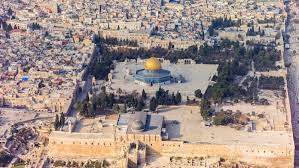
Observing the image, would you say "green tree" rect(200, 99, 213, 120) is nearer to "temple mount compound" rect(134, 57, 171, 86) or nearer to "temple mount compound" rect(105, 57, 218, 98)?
"temple mount compound" rect(105, 57, 218, 98)

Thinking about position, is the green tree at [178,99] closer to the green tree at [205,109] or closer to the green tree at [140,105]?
the green tree at [205,109]

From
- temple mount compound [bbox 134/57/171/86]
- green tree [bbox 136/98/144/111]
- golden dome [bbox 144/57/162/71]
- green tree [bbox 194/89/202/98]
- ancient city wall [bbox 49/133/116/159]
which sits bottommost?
ancient city wall [bbox 49/133/116/159]

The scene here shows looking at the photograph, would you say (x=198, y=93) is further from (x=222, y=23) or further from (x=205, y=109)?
(x=222, y=23)

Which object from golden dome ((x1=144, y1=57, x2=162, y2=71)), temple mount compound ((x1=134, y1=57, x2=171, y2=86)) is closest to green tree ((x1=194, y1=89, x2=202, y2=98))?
temple mount compound ((x1=134, y1=57, x2=171, y2=86))

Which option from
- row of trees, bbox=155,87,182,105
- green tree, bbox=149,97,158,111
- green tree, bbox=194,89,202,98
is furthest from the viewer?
green tree, bbox=194,89,202,98

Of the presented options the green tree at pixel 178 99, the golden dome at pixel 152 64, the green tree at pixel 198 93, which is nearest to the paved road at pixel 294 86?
the green tree at pixel 198 93

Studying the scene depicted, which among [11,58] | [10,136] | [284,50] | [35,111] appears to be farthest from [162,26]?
[10,136]

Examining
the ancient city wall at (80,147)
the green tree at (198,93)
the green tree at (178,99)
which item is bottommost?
the ancient city wall at (80,147)

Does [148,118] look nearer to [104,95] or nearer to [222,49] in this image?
[104,95]
